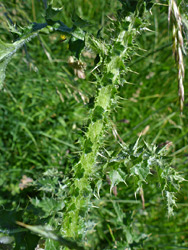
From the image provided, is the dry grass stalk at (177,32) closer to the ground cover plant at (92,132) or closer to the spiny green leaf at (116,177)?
the ground cover plant at (92,132)

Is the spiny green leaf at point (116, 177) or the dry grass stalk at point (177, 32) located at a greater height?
the dry grass stalk at point (177, 32)

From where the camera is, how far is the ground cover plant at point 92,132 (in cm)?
135

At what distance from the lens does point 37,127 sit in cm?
262

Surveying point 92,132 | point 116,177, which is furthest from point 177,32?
point 116,177

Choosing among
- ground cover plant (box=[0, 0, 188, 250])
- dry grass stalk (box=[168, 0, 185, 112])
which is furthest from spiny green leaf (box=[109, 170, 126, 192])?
dry grass stalk (box=[168, 0, 185, 112])

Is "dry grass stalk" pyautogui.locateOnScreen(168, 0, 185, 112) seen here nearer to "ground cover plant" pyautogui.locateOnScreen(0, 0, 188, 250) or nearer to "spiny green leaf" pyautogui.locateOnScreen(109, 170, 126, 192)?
"ground cover plant" pyautogui.locateOnScreen(0, 0, 188, 250)

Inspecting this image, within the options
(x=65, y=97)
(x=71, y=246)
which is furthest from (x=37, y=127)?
(x=71, y=246)

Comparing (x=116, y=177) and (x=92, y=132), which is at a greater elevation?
(x=92, y=132)

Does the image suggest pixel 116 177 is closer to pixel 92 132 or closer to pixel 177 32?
pixel 92 132

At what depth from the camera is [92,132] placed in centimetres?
137

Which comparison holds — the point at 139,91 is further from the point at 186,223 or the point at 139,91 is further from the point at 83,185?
the point at 83,185

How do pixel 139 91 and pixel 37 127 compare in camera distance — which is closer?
pixel 37 127

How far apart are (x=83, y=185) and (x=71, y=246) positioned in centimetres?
45

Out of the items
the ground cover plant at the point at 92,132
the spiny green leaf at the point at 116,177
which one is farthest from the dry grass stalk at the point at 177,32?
the spiny green leaf at the point at 116,177
